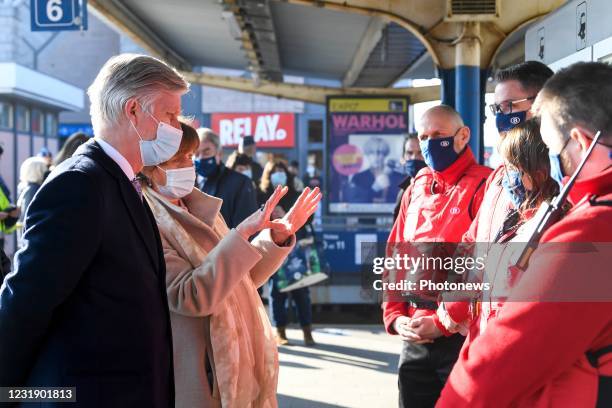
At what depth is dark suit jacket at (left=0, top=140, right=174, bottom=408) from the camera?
201 cm

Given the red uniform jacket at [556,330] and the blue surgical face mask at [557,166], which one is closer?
the red uniform jacket at [556,330]

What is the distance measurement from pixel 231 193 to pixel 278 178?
2.86 m

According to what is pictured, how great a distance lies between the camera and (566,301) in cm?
166

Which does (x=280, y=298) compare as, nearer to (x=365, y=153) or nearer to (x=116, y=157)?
(x=365, y=153)

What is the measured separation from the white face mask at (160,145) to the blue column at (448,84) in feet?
17.4

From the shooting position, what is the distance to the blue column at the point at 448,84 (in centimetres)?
749

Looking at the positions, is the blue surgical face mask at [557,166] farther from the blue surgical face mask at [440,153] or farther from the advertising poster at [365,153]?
the advertising poster at [365,153]

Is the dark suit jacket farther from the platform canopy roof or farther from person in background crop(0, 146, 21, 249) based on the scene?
person in background crop(0, 146, 21, 249)

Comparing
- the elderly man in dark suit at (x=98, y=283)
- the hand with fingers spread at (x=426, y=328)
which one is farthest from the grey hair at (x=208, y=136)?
the elderly man in dark suit at (x=98, y=283)

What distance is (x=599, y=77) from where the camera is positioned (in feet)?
5.85

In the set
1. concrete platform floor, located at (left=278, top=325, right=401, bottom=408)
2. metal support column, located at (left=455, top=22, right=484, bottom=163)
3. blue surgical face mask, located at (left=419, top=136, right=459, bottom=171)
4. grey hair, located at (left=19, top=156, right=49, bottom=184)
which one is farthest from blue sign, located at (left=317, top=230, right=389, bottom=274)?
blue surgical face mask, located at (left=419, top=136, right=459, bottom=171)

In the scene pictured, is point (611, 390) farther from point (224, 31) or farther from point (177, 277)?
point (224, 31)

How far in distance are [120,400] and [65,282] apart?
352 mm

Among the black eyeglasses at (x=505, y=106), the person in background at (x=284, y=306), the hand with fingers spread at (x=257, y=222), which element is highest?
the black eyeglasses at (x=505, y=106)
